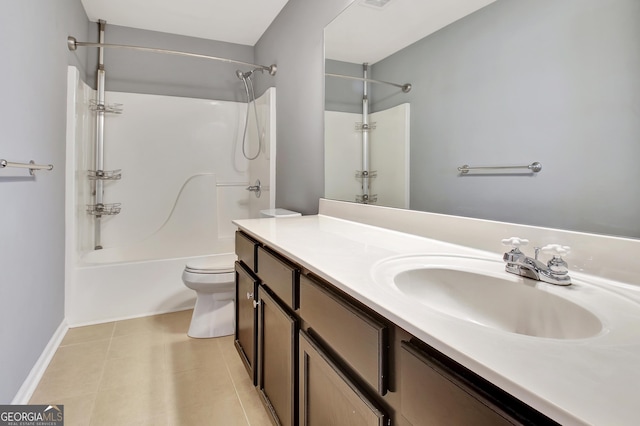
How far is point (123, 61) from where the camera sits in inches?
117

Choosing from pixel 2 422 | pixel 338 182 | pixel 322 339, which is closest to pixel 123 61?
pixel 338 182

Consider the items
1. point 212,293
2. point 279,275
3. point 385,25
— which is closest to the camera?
point 279,275

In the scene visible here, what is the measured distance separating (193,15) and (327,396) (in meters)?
3.03

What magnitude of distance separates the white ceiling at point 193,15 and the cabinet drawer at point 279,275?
2.16 metres

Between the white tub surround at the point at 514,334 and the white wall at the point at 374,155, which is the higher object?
the white wall at the point at 374,155

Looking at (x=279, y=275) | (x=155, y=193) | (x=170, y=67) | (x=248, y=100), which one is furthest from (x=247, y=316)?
(x=170, y=67)

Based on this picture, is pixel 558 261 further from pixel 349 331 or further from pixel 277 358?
pixel 277 358

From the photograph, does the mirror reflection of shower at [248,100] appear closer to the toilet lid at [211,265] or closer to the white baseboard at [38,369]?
the toilet lid at [211,265]

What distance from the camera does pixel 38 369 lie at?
1.74m

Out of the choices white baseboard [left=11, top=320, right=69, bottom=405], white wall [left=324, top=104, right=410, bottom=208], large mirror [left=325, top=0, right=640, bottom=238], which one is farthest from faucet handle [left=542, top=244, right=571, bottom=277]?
white baseboard [left=11, top=320, right=69, bottom=405]

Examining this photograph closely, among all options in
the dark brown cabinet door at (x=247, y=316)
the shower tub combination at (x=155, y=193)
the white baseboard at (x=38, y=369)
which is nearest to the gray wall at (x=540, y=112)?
the dark brown cabinet door at (x=247, y=316)

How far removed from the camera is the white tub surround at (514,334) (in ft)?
1.26

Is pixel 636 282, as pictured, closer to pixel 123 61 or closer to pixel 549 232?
pixel 549 232

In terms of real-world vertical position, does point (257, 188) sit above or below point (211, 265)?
above
